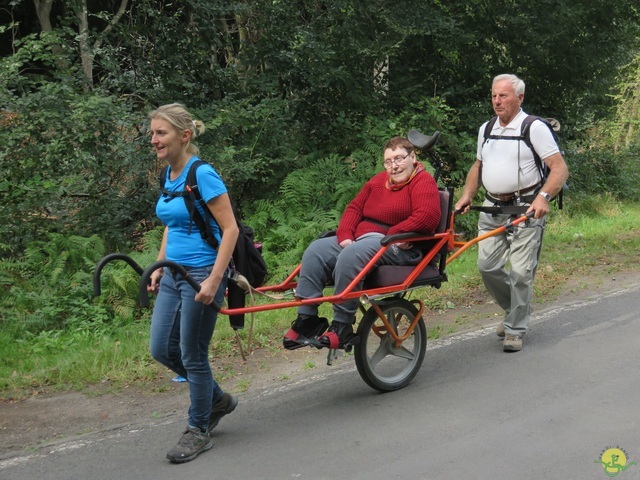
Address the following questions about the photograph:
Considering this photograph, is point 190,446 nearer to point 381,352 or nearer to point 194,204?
point 194,204

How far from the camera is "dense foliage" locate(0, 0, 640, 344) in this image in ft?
31.4

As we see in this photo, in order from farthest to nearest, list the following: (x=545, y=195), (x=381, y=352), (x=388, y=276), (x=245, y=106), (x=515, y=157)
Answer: (x=245, y=106)
(x=515, y=157)
(x=545, y=195)
(x=381, y=352)
(x=388, y=276)

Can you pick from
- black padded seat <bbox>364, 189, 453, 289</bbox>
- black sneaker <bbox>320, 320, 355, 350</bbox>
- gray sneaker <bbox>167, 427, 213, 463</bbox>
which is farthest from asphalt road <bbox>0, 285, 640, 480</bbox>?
black padded seat <bbox>364, 189, 453, 289</bbox>

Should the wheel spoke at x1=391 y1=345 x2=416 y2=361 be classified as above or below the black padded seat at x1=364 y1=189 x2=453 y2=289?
below

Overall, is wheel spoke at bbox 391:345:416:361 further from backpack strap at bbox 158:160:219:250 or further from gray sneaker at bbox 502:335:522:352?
backpack strap at bbox 158:160:219:250

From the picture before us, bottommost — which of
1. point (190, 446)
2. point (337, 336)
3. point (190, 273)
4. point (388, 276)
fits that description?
point (190, 446)

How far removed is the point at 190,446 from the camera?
4.77 metres

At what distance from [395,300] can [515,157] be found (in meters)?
1.73

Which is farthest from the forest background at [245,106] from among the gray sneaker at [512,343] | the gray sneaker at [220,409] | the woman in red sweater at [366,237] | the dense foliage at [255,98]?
the gray sneaker at [512,343]

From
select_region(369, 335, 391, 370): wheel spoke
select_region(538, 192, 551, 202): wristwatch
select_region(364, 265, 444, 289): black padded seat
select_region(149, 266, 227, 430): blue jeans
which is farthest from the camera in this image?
select_region(538, 192, 551, 202): wristwatch

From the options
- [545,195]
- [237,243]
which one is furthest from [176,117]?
[545,195]

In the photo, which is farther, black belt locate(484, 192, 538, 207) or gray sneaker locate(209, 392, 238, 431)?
black belt locate(484, 192, 538, 207)

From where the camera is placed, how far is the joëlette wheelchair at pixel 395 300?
5367 millimetres

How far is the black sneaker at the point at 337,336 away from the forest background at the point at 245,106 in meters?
2.21
